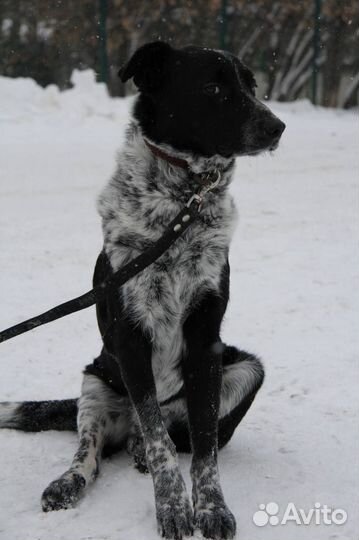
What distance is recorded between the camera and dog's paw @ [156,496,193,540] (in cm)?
315

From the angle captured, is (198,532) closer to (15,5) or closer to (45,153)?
(45,153)

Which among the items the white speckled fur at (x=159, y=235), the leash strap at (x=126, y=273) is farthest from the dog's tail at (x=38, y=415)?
the leash strap at (x=126, y=273)

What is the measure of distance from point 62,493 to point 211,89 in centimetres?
164

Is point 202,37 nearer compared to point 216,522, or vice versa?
point 216,522

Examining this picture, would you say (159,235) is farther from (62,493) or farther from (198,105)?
(62,493)

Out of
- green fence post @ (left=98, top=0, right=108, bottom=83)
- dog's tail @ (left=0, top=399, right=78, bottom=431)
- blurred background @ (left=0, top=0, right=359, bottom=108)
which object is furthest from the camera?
blurred background @ (left=0, top=0, right=359, bottom=108)

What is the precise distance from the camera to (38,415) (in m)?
4.05

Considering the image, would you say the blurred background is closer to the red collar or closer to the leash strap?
the red collar

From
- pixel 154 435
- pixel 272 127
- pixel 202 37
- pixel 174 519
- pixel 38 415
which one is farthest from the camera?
pixel 202 37

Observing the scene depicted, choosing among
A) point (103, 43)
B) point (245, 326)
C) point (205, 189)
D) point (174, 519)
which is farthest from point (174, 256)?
point (103, 43)

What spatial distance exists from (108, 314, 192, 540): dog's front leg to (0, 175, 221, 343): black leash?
14 centimetres

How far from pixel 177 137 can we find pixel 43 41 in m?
11.9

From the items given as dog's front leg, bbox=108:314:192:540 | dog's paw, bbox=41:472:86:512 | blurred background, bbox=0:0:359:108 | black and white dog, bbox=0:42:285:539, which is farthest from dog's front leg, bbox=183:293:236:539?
blurred background, bbox=0:0:359:108

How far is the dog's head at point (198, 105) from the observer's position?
3.49m
